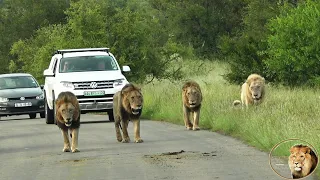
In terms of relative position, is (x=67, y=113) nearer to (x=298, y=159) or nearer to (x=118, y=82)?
(x=118, y=82)

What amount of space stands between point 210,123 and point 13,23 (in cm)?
4283

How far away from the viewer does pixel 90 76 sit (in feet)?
79.9

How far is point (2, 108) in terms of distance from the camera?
2942cm

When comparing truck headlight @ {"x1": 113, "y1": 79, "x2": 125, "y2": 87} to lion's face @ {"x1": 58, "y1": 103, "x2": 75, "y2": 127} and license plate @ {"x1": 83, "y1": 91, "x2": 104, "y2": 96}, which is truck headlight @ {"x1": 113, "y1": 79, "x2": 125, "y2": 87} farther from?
lion's face @ {"x1": 58, "y1": 103, "x2": 75, "y2": 127}

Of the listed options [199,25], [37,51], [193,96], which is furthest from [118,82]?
[199,25]

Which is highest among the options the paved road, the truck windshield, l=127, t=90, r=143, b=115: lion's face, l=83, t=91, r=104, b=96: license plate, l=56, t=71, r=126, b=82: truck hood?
the truck windshield

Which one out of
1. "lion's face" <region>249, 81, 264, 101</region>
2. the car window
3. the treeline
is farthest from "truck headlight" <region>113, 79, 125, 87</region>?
the treeline

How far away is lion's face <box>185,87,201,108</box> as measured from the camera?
2065 cm

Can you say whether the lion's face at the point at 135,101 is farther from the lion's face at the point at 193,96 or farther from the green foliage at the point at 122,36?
the green foliage at the point at 122,36

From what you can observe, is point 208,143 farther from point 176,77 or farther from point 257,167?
point 176,77

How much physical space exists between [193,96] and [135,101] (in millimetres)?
3202

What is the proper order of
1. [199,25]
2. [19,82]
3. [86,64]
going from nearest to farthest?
[86,64] → [19,82] → [199,25]

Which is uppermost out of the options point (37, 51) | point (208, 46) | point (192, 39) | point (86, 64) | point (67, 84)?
point (192, 39)

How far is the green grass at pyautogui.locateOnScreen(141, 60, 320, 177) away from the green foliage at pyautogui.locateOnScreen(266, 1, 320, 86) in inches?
83.3
